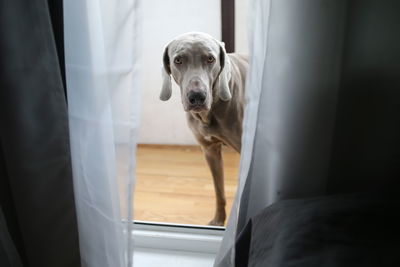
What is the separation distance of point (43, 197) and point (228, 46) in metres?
1.45

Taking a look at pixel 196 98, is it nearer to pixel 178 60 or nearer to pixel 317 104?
pixel 178 60

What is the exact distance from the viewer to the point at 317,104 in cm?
76

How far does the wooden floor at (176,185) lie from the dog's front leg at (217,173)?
61mm

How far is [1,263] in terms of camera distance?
0.83 m

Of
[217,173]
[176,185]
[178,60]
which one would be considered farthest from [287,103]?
[176,185]

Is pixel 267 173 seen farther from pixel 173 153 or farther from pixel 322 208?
pixel 173 153

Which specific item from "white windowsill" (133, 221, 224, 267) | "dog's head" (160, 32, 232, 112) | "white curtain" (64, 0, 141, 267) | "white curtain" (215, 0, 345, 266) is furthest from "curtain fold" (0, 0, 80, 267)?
"dog's head" (160, 32, 232, 112)

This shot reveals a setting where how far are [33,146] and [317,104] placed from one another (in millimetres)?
636

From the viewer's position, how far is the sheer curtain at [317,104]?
0.70 metres

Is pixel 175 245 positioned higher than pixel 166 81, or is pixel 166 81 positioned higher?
pixel 166 81

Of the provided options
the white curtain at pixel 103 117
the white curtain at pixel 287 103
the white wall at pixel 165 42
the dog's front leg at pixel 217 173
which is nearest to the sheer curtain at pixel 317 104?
the white curtain at pixel 287 103

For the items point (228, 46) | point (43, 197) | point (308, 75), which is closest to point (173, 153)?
point (228, 46)

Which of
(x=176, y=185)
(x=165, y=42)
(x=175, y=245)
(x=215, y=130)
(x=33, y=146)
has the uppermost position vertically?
(x=165, y=42)

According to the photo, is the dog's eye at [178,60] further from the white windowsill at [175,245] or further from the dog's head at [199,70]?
the white windowsill at [175,245]
